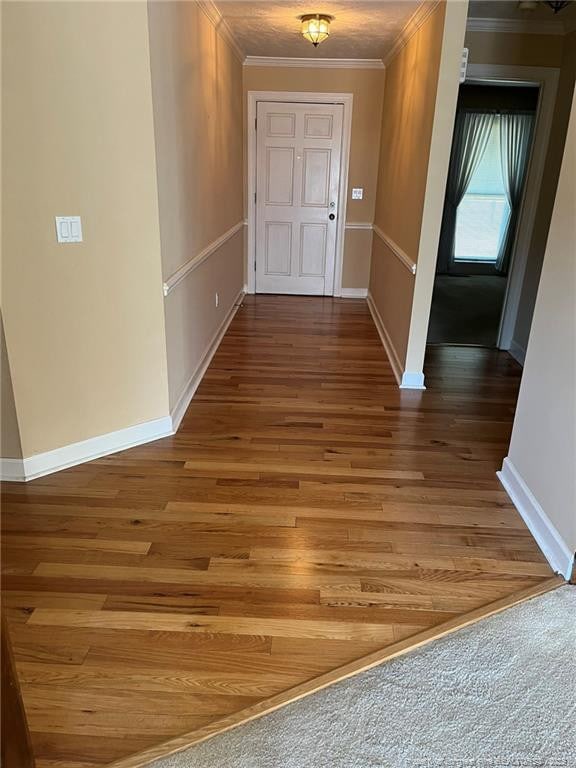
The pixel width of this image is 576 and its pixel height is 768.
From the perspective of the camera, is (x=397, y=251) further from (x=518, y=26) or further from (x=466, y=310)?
(x=466, y=310)

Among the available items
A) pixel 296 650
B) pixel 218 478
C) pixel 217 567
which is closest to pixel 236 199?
pixel 218 478

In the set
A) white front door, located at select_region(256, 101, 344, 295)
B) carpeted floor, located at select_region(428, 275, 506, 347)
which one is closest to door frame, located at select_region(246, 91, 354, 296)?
white front door, located at select_region(256, 101, 344, 295)

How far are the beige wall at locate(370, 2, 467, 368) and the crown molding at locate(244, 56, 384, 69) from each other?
259 millimetres

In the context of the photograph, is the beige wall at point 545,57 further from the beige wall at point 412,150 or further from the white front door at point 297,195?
the white front door at point 297,195

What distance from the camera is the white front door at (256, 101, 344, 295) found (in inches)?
231

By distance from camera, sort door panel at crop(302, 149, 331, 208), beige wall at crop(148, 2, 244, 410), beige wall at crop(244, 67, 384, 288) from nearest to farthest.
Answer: beige wall at crop(148, 2, 244, 410) < beige wall at crop(244, 67, 384, 288) < door panel at crop(302, 149, 331, 208)

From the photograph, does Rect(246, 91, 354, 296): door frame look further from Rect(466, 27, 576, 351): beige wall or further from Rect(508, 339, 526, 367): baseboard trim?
Rect(508, 339, 526, 367): baseboard trim

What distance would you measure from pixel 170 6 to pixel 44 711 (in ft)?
10.2

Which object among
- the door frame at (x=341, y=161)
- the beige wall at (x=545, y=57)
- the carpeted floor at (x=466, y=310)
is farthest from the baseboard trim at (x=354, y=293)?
the beige wall at (x=545, y=57)

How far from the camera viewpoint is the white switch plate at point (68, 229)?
240 centimetres

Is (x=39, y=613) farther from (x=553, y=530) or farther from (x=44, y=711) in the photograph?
(x=553, y=530)

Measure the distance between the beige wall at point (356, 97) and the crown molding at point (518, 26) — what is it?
1.77 meters

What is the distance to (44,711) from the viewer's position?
154cm

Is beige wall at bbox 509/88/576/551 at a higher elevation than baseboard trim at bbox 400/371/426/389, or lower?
higher
